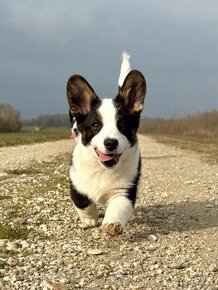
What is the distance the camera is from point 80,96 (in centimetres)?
694

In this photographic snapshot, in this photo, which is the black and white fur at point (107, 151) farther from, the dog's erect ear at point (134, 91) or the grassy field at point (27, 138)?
the grassy field at point (27, 138)

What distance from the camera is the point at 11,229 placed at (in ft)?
24.1

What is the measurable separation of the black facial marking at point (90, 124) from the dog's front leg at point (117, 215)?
2.50ft

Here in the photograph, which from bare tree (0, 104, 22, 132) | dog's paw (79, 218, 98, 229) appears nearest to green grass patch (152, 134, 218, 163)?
dog's paw (79, 218, 98, 229)

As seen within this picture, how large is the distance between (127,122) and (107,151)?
0.45 metres

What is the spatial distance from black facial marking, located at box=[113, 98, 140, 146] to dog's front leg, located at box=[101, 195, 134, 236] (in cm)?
68

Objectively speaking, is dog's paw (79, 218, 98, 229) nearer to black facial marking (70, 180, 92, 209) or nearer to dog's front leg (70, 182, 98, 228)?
dog's front leg (70, 182, 98, 228)

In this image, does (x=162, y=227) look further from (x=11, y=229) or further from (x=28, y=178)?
(x=28, y=178)

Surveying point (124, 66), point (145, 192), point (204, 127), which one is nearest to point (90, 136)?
point (124, 66)

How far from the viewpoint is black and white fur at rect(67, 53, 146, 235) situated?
6.51 m

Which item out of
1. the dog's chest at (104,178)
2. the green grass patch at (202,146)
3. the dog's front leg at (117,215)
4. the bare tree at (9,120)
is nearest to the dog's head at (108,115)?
the dog's chest at (104,178)

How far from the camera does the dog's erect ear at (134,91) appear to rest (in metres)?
6.91

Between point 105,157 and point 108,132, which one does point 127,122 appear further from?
point 105,157

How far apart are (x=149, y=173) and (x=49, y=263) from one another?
8996 millimetres
